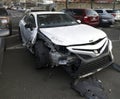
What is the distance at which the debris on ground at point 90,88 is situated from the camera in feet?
16.9

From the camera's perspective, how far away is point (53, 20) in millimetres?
8047

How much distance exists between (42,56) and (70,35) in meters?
0.99

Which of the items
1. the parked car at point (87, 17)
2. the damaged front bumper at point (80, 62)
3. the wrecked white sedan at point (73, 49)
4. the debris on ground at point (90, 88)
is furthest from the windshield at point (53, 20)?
the parked car at point (87, 17)

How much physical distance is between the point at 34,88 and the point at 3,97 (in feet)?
2.64

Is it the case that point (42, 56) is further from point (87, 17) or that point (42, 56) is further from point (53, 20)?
point (87, 17)

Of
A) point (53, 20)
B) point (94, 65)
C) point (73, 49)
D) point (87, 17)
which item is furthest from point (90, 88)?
point (87, 17)

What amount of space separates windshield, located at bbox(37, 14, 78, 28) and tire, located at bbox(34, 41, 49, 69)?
100 centimetres

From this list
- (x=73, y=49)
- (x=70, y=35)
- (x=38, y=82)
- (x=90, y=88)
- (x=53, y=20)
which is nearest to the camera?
(x=90, y=88)

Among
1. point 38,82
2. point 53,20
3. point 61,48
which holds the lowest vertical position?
point 38,82

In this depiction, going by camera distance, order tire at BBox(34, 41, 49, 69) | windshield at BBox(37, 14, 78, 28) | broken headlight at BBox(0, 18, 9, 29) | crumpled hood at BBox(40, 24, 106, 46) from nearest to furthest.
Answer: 1. crumpled hood at BBox(40, 24, 106, 46)
2. tire at BBox(34, 41, 49, 69)
3. windshield at BBox(37, 14, 78, 28)
4. broken headlight at BBox(0, 18, 9, 29)

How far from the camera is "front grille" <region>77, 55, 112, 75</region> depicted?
18.6 ft

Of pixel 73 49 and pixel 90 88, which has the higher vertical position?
pixel 73 49

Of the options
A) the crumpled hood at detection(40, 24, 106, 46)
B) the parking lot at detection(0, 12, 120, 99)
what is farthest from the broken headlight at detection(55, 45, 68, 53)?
the parking lot at detection(0, 12, 120, 99)

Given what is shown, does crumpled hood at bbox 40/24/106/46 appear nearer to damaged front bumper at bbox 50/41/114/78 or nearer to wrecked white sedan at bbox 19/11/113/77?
wrecked white sedan at bbox 19/11/113/77
